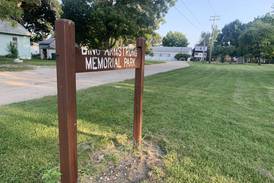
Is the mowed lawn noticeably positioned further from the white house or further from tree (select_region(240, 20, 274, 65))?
tree (select_region(240, 20, 274, 65))

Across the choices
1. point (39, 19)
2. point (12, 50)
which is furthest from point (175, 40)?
point (12, 50)

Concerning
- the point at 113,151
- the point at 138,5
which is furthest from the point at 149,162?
the point at 138,5

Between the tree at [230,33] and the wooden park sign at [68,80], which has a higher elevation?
the tree at [230,33]

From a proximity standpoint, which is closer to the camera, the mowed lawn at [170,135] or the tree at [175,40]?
the mowed lawn at [170,135]

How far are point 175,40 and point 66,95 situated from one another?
100671 mm

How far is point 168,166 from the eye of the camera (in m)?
3.21

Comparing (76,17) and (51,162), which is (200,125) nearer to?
(51,162)

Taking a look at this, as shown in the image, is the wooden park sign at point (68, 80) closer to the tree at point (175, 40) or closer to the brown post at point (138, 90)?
the brown post at point (138, 90)

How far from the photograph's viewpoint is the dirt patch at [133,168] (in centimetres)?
290

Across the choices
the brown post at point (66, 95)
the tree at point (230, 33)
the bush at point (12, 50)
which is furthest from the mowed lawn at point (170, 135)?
the tree at point (230, 33)

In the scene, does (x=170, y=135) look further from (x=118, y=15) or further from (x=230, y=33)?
(x=230, y=33)

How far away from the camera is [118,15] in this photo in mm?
24250

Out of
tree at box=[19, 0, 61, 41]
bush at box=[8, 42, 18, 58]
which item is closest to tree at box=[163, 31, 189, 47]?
tree at box=[19, 0, 61, 41]

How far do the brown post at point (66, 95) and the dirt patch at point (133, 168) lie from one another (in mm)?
594
